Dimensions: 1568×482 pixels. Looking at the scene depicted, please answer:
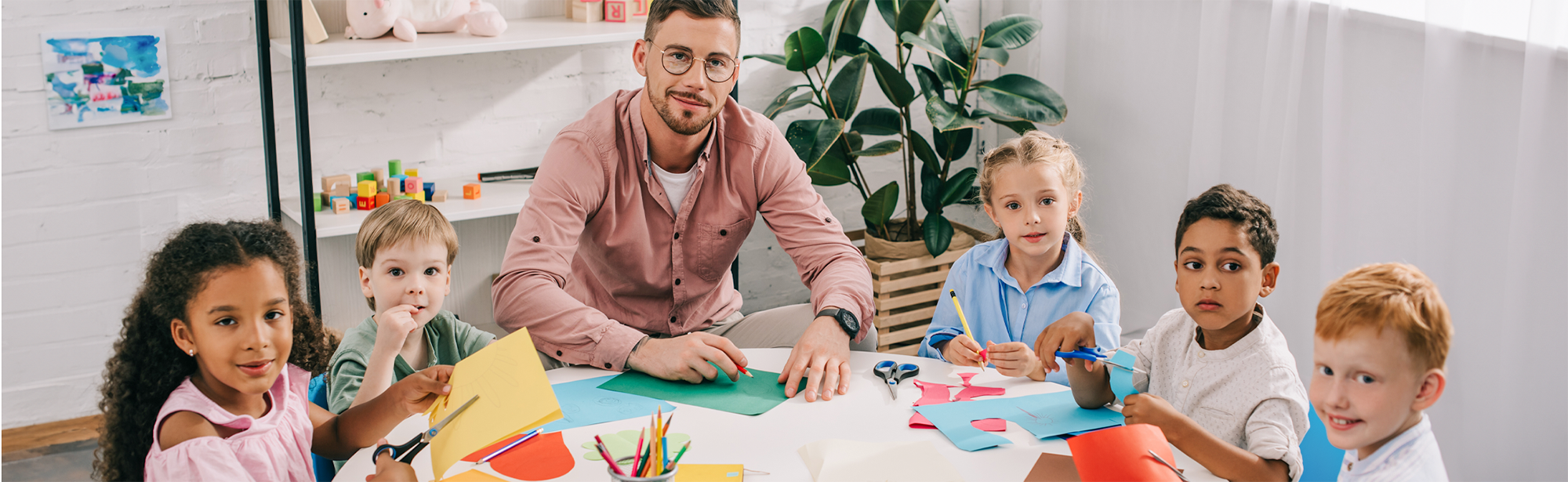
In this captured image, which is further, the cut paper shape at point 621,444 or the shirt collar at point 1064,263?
the shirt collar at point 1064,263

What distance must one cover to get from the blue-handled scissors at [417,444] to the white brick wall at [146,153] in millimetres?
1502

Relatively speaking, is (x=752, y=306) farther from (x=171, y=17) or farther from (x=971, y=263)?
(x=171, y=17)

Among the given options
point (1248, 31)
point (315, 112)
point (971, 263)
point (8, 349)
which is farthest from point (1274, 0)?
point (8, 349)

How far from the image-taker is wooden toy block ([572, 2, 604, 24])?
8.82ft

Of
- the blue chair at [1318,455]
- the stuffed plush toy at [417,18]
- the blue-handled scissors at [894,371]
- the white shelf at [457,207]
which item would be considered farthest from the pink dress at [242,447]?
the stuffed plush toy at [417,18]

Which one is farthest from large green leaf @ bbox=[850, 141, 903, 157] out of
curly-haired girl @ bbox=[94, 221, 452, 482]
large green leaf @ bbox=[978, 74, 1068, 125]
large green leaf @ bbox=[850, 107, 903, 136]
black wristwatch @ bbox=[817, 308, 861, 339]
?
curly-haired girl @ bbox=[94, 221, 452, 482]

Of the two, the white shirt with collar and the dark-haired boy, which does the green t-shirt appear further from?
the white shirt with collar

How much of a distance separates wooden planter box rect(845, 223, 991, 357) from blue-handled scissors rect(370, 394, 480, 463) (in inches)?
71.2

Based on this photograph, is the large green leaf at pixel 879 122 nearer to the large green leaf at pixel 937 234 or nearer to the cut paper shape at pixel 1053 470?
the large green leaf at pixel 937 234

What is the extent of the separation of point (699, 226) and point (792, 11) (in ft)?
4.30

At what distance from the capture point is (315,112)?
261 cm

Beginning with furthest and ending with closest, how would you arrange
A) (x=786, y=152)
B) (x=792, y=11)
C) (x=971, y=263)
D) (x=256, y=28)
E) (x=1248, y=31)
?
(x=792, y=11) < (x=1248, y=31) < (x=256, y=28) < (x=786, y=152) < (x=971, y=263)

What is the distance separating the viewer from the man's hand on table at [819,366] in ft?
4.79

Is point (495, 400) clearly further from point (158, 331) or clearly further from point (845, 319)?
point (845, 319)
